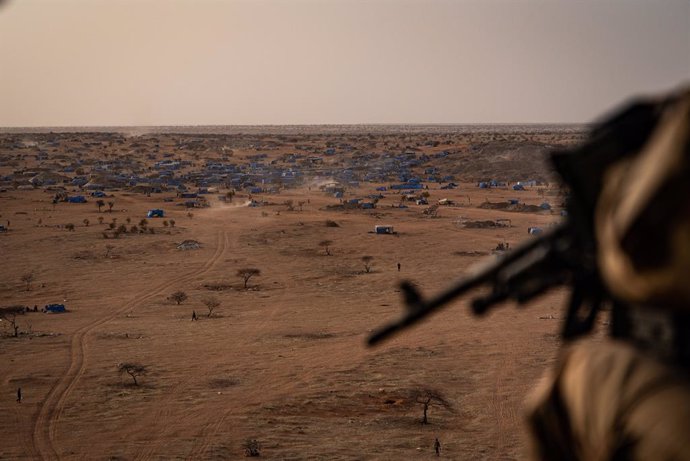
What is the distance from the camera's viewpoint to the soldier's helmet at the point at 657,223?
2.66 metres

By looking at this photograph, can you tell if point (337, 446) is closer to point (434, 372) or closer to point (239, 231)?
point (434, 372)

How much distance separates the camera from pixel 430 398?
1989 cm

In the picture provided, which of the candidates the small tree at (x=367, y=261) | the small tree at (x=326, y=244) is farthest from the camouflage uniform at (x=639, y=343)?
the small tree at (x=326, y=244)

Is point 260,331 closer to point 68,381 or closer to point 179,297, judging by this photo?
point 179,297

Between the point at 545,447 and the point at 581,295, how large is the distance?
780 mm

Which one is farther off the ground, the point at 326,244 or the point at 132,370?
the point at 132,370

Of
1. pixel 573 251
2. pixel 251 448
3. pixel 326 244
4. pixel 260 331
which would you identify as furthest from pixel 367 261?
pixel 573 251

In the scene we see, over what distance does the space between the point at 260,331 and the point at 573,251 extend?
24375mm

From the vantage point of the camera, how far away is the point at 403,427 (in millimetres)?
18203

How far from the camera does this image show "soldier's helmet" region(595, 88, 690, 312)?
105 inches

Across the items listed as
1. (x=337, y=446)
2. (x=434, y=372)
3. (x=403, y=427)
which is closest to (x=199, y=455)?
(x=337, y=446)

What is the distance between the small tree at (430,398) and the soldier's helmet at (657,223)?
1651 centimetres

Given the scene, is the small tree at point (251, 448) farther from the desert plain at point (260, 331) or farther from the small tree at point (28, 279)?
the small tree at point (28, 279)

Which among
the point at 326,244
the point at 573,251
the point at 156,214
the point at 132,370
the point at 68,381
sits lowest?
the point at 156,214
